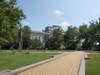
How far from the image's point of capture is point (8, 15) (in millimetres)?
18938

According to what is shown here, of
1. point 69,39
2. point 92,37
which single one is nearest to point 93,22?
point 92,37

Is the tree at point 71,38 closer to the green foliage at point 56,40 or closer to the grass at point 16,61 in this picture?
the green foliage at point 56,40

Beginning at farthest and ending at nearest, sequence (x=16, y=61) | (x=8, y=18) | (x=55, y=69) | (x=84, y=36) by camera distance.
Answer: (x=84, y=36) < (x=16, y=61) < (x=8, y=18) < (x=55, y=69)

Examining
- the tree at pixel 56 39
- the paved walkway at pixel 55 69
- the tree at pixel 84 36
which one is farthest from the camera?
the tree at pixel 56 39

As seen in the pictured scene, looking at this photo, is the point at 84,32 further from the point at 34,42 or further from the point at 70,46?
the point at 34,42

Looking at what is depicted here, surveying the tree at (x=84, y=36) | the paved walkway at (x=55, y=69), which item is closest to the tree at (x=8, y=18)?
the paved walkway at (x=55, y=69)

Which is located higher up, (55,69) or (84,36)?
(84,36)

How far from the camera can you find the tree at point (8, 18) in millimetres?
17014

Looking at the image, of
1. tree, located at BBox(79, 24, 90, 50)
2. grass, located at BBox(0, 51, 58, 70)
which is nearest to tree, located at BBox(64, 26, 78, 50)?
tree, located at BBox(79, 24, 90, 50)

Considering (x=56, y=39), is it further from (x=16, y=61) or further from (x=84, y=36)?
(x=16, y=61)

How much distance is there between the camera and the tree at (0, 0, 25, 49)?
55.8 feet

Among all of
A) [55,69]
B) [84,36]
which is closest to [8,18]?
[55,69]

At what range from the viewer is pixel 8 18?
18.4 metres

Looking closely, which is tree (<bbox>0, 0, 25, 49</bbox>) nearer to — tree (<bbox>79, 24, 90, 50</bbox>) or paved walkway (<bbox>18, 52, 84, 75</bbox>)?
paved walkway (<bbox>18, 52, 84, 75</bbox>)
